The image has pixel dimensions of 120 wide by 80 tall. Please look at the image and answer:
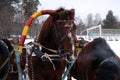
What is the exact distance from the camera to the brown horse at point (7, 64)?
5.45m

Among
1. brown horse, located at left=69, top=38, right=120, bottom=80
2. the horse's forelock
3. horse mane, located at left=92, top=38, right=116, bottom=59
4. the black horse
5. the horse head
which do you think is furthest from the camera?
the black horse

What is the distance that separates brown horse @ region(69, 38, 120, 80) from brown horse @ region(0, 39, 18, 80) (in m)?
1.07

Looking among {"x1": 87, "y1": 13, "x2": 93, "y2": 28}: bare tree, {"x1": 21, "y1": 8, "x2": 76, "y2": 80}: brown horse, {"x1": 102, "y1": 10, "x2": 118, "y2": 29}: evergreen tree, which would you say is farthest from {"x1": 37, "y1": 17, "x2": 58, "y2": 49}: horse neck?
{"x1": 87, "y1": 13, "x2": 93, "y2": 28}: bare tree

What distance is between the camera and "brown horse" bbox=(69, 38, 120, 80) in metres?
3.49

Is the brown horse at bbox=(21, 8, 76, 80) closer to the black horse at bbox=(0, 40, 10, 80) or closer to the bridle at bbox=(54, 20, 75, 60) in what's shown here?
the bridle at bbox=(54, 20, 75, 60)

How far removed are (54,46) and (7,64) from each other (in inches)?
34.3

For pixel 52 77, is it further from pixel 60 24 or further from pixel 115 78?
pixel 115 78

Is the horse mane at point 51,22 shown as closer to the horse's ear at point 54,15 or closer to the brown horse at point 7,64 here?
the horse's ear at point 54,15

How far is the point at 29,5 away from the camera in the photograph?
116ft

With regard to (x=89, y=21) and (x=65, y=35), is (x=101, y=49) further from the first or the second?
(x=89, y=21)

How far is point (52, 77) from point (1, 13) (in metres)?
27.9

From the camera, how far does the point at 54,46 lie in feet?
17.6

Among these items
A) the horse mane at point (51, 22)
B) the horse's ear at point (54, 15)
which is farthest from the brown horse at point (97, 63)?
the horse's ear at point (54, 15)

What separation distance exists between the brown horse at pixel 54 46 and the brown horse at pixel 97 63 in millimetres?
287
